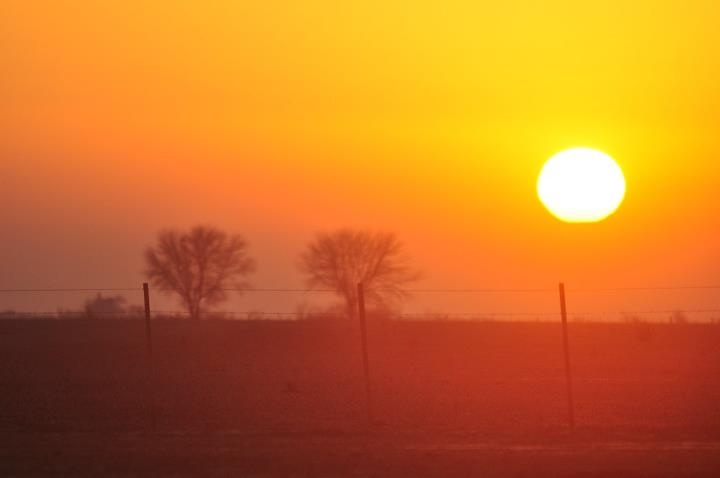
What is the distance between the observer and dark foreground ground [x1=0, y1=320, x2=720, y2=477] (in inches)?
579

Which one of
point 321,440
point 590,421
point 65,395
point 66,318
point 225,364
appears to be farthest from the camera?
point 66,318

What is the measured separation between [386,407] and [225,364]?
12.0 metres

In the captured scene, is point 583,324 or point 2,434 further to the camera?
point 583,324

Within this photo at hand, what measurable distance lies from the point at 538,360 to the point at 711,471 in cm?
2347

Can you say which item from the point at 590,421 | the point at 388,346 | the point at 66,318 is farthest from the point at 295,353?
the point at 590,421

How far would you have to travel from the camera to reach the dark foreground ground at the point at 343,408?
14.7m

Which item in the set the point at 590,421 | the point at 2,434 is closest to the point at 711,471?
the point at 590,421

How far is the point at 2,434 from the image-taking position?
17844mm

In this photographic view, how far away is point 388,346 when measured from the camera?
44250mm

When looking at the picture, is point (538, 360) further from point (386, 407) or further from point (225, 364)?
point (386, 407)

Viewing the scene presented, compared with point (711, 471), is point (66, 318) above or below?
above

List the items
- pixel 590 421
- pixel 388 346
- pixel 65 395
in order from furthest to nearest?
pixel 388 346
pixel 65 395
pixel 590 421

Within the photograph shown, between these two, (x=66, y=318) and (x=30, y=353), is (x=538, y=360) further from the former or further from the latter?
(x=66, y=318)

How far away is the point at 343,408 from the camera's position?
22172 millimetres
